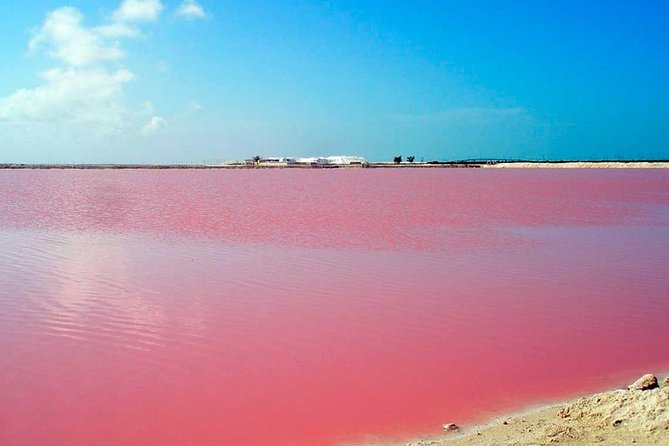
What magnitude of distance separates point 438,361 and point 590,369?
142cm

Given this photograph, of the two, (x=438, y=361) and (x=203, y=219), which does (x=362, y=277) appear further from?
(x=203, y=219)

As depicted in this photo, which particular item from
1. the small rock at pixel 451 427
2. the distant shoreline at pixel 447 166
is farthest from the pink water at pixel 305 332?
the distant shoreline at pixel 447 166

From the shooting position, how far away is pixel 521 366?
5.59m

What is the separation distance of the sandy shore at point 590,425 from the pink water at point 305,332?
1.04 feet

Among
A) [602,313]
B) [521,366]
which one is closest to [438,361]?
[521,366]

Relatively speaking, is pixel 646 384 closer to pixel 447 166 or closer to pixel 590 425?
pixel 590 425

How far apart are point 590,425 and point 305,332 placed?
3264 mm

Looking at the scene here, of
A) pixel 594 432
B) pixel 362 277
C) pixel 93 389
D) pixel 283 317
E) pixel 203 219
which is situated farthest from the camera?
pixel 203 219

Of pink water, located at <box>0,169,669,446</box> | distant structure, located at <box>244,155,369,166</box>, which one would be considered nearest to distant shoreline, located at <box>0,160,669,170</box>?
distant structure, located at <box>244,155,369,166</box>

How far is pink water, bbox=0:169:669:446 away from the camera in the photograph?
179 inches

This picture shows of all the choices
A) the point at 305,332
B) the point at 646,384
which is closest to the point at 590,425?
the point at 646,384

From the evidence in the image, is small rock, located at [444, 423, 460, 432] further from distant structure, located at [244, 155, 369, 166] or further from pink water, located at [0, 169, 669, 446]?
distant structure, located at [244, 155, 369, 166]

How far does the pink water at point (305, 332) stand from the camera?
4.55 meters

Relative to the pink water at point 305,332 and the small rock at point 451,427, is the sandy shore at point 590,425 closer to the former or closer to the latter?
the small rock at point 451,427
